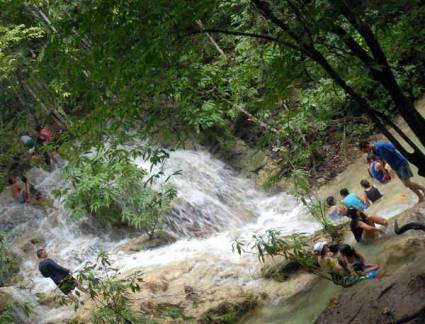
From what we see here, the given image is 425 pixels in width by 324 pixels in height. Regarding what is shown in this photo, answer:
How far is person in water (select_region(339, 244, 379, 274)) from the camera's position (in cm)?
831

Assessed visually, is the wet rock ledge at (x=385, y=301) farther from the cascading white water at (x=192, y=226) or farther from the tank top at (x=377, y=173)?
the tank top at (x=377, y=173)

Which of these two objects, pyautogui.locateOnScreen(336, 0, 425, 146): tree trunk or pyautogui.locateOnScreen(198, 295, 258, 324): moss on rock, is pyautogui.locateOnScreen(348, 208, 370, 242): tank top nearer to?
pyautogui.locateOnScreen(198, 295, 258, 324): moss on rock

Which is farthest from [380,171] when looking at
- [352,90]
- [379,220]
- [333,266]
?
[352,90]

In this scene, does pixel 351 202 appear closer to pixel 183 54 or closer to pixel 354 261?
pixel 354 261

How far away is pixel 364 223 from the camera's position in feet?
31.5

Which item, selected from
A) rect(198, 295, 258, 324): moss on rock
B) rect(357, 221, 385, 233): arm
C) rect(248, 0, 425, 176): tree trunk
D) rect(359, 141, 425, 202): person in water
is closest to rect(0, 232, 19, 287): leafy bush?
rect(198, 295, 258, 324): moss on rock

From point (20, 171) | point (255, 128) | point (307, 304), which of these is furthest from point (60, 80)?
point (20, 171)

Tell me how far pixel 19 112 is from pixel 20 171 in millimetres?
3323

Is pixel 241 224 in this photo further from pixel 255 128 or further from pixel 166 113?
pixel 166 113

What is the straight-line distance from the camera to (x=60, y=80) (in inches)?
188

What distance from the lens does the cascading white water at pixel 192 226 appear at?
12.6m

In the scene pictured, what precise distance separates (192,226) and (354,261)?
21.7ft

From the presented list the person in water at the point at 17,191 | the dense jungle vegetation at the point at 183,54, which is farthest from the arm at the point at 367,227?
the person in water at the point at 17,191

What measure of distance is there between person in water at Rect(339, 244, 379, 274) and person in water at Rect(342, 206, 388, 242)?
0.94 metres
